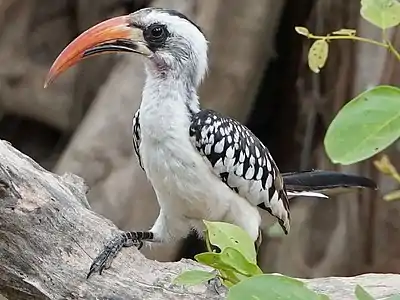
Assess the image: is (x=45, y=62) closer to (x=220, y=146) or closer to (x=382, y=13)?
(x=220, y=146)

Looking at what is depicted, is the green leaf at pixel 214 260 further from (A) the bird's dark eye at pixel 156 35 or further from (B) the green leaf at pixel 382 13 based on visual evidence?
(A) the bird's dark eye at pixel 156 35

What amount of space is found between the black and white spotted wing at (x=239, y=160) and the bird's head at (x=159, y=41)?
8 centimetres

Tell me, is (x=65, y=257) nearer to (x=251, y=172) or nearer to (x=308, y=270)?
(x=251, y=172)

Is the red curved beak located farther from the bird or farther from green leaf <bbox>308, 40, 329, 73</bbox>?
green leaf <bbox>308, 40, 329, 73</bbox>

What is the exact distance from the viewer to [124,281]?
876mm

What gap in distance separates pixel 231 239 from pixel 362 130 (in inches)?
5.0

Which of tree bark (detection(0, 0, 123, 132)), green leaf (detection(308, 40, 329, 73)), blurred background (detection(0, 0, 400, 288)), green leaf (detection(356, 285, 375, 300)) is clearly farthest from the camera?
tree bark (detection(0, 0, 123, 132))

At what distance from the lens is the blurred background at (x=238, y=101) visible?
1.82 meters

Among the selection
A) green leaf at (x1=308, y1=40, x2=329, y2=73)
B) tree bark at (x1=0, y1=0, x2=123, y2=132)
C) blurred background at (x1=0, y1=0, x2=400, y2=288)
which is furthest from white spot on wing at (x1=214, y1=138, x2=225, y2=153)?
tree bark at (x1=0, y1=0, x2=123, y2=132)

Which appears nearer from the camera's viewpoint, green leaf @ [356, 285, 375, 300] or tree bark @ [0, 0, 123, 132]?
green leaf @ [356, 285, 375, 300]

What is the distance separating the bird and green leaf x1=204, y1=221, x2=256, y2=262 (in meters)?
0.65

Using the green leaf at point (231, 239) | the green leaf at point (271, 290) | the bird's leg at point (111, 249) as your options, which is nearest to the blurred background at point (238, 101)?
the bird's leg at point (111, 249)

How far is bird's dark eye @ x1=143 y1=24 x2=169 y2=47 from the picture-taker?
113cm

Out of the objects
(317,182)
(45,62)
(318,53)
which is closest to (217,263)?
(318,53)
